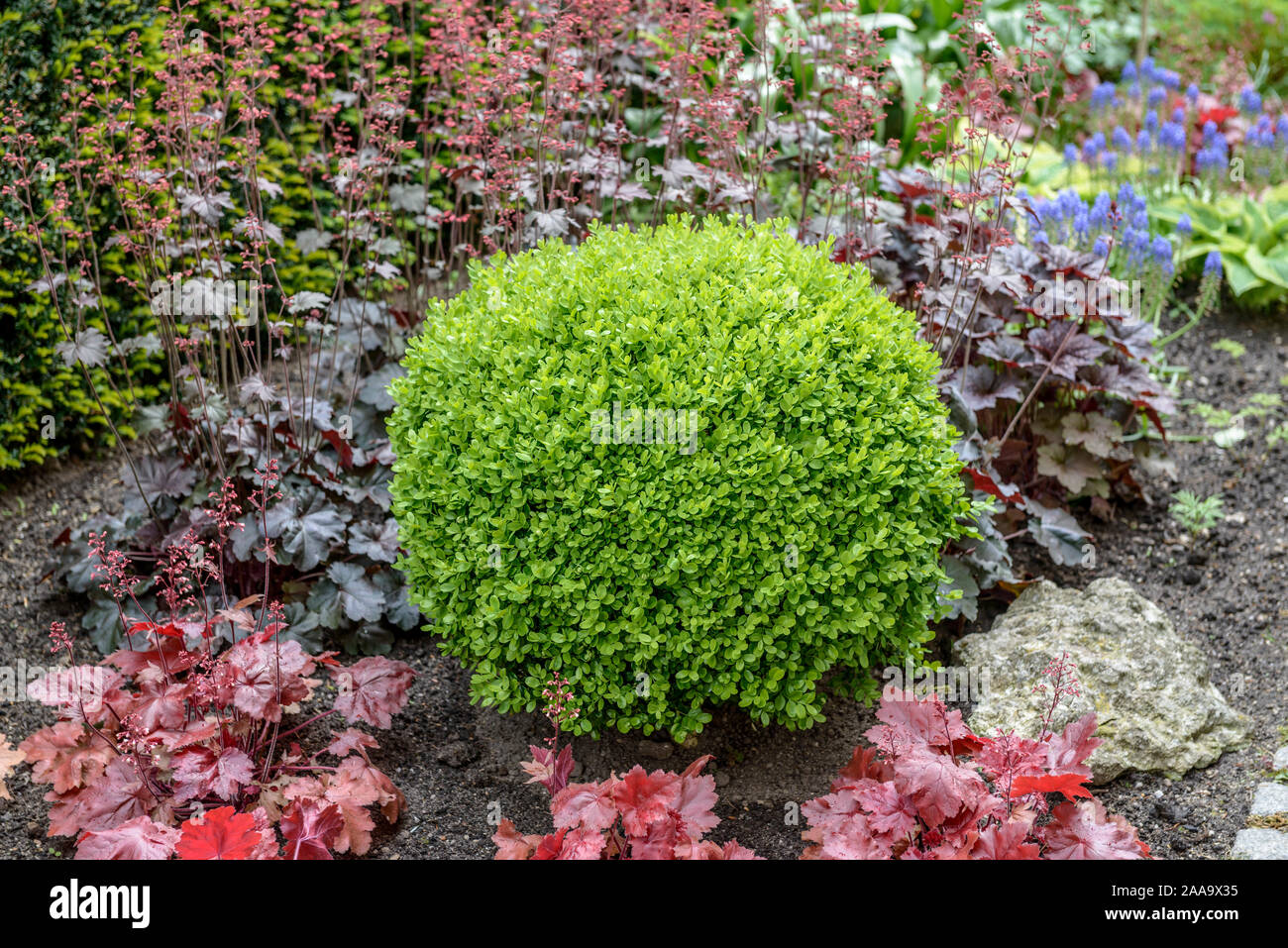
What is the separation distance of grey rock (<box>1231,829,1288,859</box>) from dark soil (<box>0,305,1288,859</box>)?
46 mm

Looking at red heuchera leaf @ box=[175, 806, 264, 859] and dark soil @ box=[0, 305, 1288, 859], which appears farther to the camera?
dark soil @ box=[0, 305, 1288, 859]

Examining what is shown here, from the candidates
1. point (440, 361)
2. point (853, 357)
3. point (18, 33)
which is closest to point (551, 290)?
point (440, 361)

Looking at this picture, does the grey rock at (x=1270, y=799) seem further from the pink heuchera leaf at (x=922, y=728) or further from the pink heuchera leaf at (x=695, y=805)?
the pink heuchera leaf at (x=695, y=805)

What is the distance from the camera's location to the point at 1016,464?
177 inches

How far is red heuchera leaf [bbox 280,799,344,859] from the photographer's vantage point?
2.82 m

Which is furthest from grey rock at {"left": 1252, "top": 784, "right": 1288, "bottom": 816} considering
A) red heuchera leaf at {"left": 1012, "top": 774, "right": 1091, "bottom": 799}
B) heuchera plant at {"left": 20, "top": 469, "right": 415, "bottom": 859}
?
heuchera plant at {"left": 20, "top": 469, "right": 415, "bottom": 859}

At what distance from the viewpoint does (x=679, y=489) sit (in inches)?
114

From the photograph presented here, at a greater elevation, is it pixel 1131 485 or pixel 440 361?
pixel 440 361

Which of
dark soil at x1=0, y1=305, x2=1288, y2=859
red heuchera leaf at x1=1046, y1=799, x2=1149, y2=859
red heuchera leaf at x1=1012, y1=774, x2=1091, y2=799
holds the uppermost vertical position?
red heuchera leaf at x1=1012, y1=774, x2=1091, y2=799

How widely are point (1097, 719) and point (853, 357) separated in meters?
1.36

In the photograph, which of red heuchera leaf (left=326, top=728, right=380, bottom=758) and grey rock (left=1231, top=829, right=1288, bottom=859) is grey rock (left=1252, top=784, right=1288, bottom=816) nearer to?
grey rock (left=1231, top=829, right=1288, bottom=859)

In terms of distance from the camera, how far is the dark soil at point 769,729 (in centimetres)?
314

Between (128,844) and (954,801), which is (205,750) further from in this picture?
(954,801)

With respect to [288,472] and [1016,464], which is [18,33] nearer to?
[288,472]
